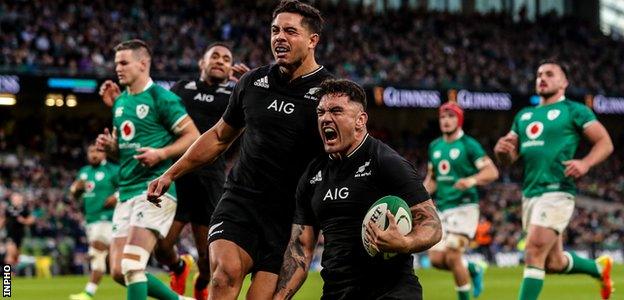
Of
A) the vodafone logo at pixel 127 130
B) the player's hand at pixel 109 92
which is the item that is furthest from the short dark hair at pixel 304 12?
the player's hand at pixel 109 92

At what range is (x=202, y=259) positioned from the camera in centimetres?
980

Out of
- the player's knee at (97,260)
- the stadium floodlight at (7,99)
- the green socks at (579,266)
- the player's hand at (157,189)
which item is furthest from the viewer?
the stadium floodlight at (7,99)

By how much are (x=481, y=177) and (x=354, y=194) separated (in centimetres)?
691

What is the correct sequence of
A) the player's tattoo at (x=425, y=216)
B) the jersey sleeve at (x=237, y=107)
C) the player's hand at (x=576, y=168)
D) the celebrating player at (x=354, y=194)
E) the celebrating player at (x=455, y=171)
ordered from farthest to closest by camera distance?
the celebrating player at (x=455, y=171) < the player's hand at (x=576, y=168) < the jersey sleeve at (x=237, y=107) < the celebrating player at (x=354, y=194) < the player's tattoo at (x=425, y=216)

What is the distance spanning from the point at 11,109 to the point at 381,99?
1163cm

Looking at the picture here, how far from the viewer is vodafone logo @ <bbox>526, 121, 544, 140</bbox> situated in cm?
970

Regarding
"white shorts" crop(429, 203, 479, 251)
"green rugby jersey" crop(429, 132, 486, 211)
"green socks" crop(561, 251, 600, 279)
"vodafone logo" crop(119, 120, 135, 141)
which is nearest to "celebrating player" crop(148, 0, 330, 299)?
"vodafone logo" crop(119, 120, 135, 141)

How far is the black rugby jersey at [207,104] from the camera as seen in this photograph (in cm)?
967

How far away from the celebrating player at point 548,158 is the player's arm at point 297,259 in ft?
12.8

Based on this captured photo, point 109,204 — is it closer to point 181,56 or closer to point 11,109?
point 181,56

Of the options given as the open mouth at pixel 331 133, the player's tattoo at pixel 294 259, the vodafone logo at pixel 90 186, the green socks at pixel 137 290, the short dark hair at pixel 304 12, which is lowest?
the green socks at pixel 137 290

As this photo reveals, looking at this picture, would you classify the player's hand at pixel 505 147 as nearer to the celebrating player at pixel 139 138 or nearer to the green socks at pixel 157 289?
the celebrating player at pixel 139 138

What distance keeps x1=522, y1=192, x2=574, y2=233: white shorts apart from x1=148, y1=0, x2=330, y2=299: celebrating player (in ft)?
12.0

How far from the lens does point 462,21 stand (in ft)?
142
